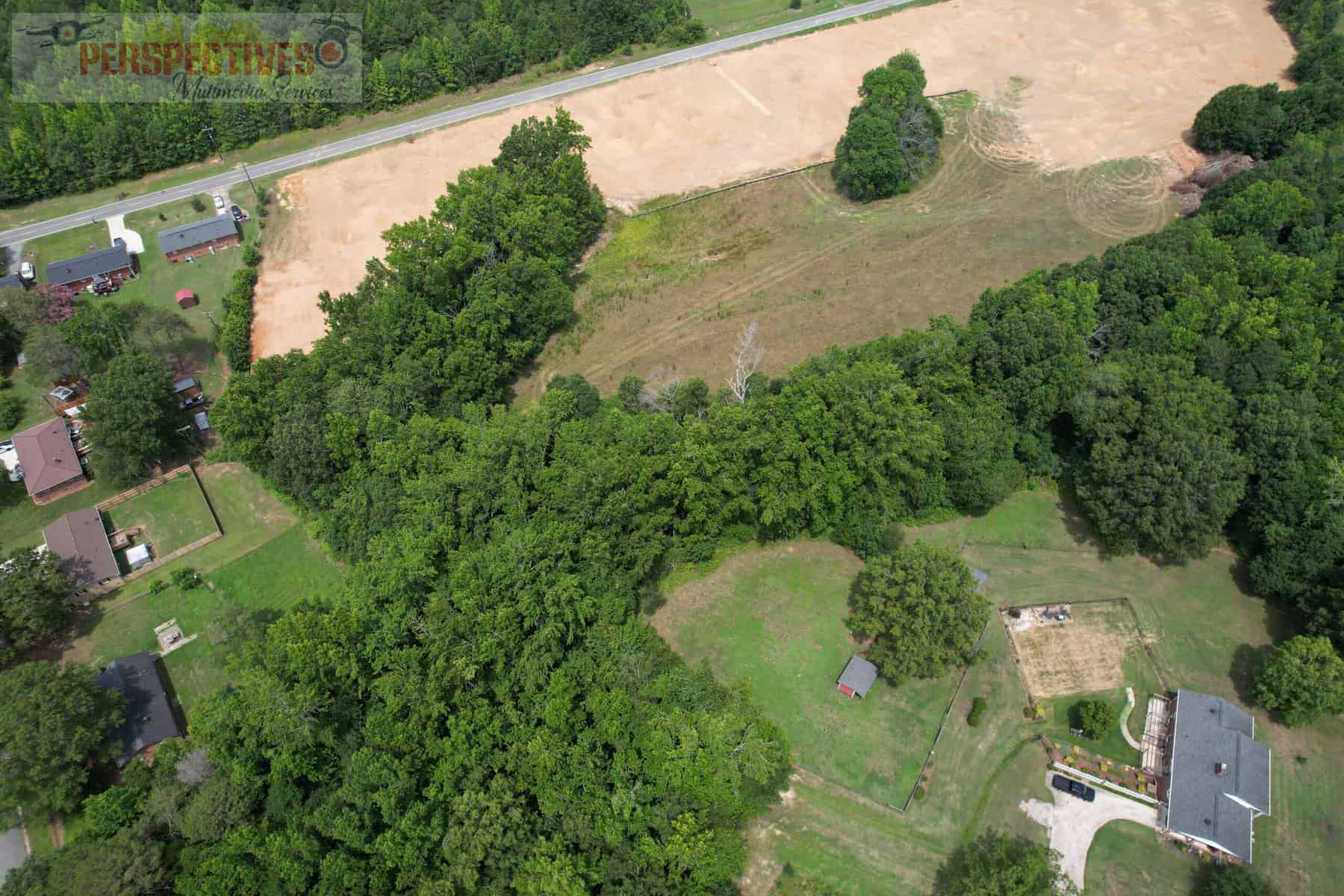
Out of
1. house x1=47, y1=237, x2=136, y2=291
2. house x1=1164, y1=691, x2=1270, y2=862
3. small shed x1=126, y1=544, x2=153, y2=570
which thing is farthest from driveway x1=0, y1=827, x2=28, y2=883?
house x1=1164, y1=691, x2=1270, y2=862

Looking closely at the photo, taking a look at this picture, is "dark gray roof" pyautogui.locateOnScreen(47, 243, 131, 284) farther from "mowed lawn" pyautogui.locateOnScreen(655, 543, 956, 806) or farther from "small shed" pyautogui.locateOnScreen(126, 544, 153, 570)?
"mowed lawn" pyautogui.locateOnScreen(655, 543, 956, 806)

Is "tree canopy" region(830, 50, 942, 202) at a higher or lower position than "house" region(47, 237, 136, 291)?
higher

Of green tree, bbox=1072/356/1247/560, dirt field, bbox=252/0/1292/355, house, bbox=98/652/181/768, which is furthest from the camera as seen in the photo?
dirt field, bbox=252/0/1292/355

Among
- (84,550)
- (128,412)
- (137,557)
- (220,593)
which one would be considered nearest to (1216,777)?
(220,593)

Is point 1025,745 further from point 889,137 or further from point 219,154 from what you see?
point 219,154

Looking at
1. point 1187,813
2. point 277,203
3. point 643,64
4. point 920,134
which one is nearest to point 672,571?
point 1187,813

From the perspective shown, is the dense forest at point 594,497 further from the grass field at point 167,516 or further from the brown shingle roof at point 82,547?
the brown shingle roof at point 82,547
